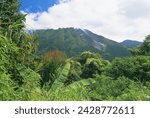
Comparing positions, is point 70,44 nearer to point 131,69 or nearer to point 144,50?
point 144,50

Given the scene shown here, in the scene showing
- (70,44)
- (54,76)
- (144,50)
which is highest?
(70,44)

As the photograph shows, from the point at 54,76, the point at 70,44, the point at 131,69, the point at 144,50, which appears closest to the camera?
the point at 54,76

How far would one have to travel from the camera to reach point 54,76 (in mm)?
9328

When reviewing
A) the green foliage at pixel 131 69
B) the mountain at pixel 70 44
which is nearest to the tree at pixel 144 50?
the green foliage at pixel 131 69

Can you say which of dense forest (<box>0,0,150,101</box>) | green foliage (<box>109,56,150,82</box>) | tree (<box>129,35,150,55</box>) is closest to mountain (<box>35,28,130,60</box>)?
tree (<box>129,35,150,55</box>)

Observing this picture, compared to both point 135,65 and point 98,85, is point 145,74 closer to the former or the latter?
point 135,65

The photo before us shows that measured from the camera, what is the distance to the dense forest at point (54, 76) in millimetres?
5301

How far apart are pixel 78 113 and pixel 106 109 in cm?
25

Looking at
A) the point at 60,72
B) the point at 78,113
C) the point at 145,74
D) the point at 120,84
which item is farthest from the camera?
the point at 145,74

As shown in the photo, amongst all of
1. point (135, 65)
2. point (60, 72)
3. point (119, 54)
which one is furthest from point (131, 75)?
point (119, 54)

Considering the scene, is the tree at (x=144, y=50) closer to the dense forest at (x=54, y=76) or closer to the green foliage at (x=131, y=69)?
the dense forest at (x=54, y=76)

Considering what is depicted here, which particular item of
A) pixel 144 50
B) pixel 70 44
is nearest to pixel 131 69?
pixel 144 50

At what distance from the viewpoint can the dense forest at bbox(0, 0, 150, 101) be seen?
209 inches

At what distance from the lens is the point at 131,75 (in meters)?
27.0
